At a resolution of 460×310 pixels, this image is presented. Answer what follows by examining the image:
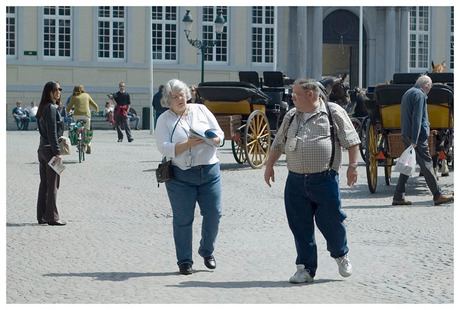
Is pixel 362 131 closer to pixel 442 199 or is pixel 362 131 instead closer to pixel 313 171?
pixel 442 199

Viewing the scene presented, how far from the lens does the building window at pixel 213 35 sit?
46.1 metres

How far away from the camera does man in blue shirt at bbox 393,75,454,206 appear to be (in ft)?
40.2

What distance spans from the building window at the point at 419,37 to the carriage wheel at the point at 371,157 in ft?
117

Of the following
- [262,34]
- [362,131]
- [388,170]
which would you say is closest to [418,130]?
[388,170]

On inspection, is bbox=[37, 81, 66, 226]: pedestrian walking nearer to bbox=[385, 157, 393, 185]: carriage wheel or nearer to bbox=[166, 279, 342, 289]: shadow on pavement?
bbox=[166, 279, 342, 289]: shadow on pavement

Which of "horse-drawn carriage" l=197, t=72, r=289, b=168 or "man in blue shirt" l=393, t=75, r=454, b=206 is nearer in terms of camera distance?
"man in blue shirt" l=393, t=75, r=454, b=206

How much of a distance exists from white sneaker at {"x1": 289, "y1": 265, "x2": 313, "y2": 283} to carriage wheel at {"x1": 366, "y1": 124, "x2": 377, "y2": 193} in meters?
6.75

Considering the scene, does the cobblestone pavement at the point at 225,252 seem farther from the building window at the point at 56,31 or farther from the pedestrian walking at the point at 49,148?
the building window at the point at 56,31

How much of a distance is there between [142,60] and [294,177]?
38.4m

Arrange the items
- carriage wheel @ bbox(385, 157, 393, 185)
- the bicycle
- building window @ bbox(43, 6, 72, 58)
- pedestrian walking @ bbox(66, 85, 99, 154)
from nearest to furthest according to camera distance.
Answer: carriage wheel @ bbox(385, 157, 393, 185)
the bicycle
pedestrian walking @ bbox(66, 85, 99, 154)
building window @ bbox(43, 6, 72, 58)

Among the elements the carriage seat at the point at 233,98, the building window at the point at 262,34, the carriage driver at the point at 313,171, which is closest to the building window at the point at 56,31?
the building window at the point at 262,34

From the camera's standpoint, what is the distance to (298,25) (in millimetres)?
46625

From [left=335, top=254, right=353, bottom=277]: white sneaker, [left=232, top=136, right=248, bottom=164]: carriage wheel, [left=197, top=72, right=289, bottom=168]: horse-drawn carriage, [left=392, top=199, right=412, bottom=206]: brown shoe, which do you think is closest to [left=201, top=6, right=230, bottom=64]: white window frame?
[left=232, top=136, right=248, bottom=164]: carriage wheel

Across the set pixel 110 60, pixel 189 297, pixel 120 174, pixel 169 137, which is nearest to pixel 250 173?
pixel 120 174
